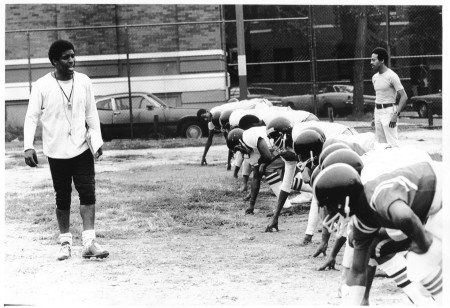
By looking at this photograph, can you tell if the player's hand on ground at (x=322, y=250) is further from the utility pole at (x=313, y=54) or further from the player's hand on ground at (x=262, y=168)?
the utility pole at (x=313, y=54)

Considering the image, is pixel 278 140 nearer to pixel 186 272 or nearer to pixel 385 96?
pixel 186 272

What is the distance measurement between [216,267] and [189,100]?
1097 cm

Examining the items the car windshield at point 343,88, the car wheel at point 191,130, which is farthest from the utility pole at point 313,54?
the car wheel at point 191,130

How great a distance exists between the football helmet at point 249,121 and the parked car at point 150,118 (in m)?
7.40

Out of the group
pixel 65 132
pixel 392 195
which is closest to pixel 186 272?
pixel 65 132

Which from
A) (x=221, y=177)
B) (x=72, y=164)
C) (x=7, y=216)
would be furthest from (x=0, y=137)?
(x=221, y=177)

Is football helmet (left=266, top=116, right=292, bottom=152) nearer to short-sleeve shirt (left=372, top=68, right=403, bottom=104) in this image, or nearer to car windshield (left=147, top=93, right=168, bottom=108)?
short-sleeve shirt (left=372, top=68, right=403, bottom=104)

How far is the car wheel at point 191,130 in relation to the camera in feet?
52.1

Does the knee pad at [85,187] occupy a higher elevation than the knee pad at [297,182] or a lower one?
higher

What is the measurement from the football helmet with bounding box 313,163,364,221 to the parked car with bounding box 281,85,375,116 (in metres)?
12.1

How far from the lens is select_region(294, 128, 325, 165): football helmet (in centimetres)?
559

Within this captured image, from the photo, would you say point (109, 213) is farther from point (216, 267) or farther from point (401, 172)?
point (401, 172)

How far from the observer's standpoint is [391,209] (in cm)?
382

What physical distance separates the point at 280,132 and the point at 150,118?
9253 millimetres
